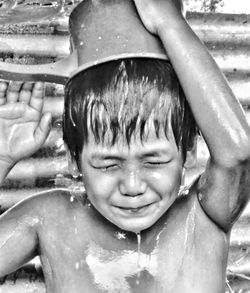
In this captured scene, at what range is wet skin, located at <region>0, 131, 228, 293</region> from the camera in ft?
7.48

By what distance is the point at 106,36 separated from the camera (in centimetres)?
203

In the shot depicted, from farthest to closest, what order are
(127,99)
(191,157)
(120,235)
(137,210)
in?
(120,235)
(191,157)
(137,210)
(127,99)

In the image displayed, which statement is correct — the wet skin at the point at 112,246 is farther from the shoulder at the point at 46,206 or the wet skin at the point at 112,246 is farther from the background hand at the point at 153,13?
the background hand at the point at 153,13

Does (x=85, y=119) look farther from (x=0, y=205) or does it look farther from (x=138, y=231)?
(x=0, y=205)

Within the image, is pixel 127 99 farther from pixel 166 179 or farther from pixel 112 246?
pixel 112 246

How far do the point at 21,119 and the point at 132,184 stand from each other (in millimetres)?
517

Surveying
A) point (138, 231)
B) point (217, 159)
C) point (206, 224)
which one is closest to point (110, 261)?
point (138, 231)

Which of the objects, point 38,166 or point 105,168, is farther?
point 38,166

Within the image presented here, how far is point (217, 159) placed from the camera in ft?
6.87

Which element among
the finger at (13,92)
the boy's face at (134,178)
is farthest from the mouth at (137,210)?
the finger at (13,92)

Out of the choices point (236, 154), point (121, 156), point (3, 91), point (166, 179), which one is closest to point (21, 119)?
point (3, 91)

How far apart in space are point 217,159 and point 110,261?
1.77 ft

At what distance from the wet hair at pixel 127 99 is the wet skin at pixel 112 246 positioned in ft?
0.63

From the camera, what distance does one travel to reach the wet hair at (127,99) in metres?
2.01
